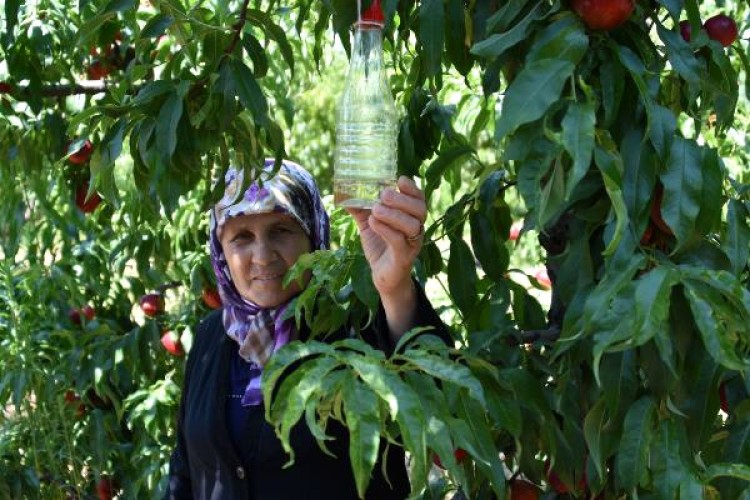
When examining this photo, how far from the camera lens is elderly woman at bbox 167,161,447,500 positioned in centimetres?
237

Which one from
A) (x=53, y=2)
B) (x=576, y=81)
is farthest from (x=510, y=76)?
(x=53, y=2)

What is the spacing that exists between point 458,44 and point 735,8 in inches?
97.8

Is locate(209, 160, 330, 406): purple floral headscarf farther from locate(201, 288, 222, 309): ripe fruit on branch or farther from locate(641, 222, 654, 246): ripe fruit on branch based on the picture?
locate(641, 222, 654, 246): ripe fruit on branch

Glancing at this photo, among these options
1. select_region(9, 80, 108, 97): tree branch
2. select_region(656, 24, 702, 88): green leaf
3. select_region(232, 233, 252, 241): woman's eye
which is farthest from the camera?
select_region(9, 80, 108, 97): tree branch

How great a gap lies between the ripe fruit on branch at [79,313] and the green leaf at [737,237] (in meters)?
2.65

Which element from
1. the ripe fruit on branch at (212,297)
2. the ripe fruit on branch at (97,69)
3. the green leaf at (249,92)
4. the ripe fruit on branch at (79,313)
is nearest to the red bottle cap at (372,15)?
the green leaf at (249,92)

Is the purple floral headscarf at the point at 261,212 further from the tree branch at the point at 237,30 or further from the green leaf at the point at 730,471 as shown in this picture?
the green leaf at the point at 730,471

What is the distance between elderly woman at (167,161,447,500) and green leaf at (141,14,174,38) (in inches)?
14.4

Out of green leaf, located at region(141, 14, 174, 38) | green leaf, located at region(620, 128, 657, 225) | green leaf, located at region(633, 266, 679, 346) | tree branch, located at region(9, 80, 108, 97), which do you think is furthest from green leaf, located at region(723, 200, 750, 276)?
tree branch, located at region(9, 80, 108, 97)

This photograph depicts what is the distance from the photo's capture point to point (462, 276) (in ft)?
6.35

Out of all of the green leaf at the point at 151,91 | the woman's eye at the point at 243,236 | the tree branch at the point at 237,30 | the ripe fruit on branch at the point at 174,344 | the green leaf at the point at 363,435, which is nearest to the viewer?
the green leaf at the point at 363,435

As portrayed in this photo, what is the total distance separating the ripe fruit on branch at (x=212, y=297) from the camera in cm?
348

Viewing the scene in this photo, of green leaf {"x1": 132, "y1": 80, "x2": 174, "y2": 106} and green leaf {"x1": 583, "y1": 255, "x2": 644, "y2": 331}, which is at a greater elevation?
green leaf {"x1": 132, "y1": 80, "x2": 174, "y2": 106}

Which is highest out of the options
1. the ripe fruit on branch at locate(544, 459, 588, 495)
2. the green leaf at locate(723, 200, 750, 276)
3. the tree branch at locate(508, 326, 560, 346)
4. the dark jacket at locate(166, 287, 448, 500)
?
the green leaf at locate(723, 200, 750, 276)
